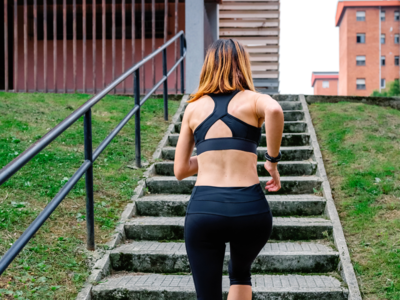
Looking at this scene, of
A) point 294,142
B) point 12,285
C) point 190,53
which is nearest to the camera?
point 12,285

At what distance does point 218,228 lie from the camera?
69.4 inches

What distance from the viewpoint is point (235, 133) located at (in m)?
1.85

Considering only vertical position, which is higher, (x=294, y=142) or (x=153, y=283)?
(x=294, y=142)

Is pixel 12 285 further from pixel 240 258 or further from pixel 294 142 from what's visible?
pixel 294 142

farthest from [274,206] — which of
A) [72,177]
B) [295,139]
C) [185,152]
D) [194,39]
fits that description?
[194,39]

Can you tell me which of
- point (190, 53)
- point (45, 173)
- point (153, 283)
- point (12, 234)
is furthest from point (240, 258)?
point (190, 53)

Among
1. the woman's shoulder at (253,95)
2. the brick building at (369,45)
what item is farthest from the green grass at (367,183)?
the brick building at (369,45)

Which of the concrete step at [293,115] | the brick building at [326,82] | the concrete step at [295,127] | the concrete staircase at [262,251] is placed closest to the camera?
the concrete staircase at [262,251]

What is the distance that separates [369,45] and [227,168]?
174ft

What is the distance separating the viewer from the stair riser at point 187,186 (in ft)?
14.6

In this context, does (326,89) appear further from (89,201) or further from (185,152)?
(185,152)

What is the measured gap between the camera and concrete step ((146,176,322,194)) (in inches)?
175

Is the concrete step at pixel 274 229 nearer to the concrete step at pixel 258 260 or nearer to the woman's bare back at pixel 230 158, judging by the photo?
the concrete step at pixel 258 260

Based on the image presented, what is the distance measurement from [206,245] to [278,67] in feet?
33.5
